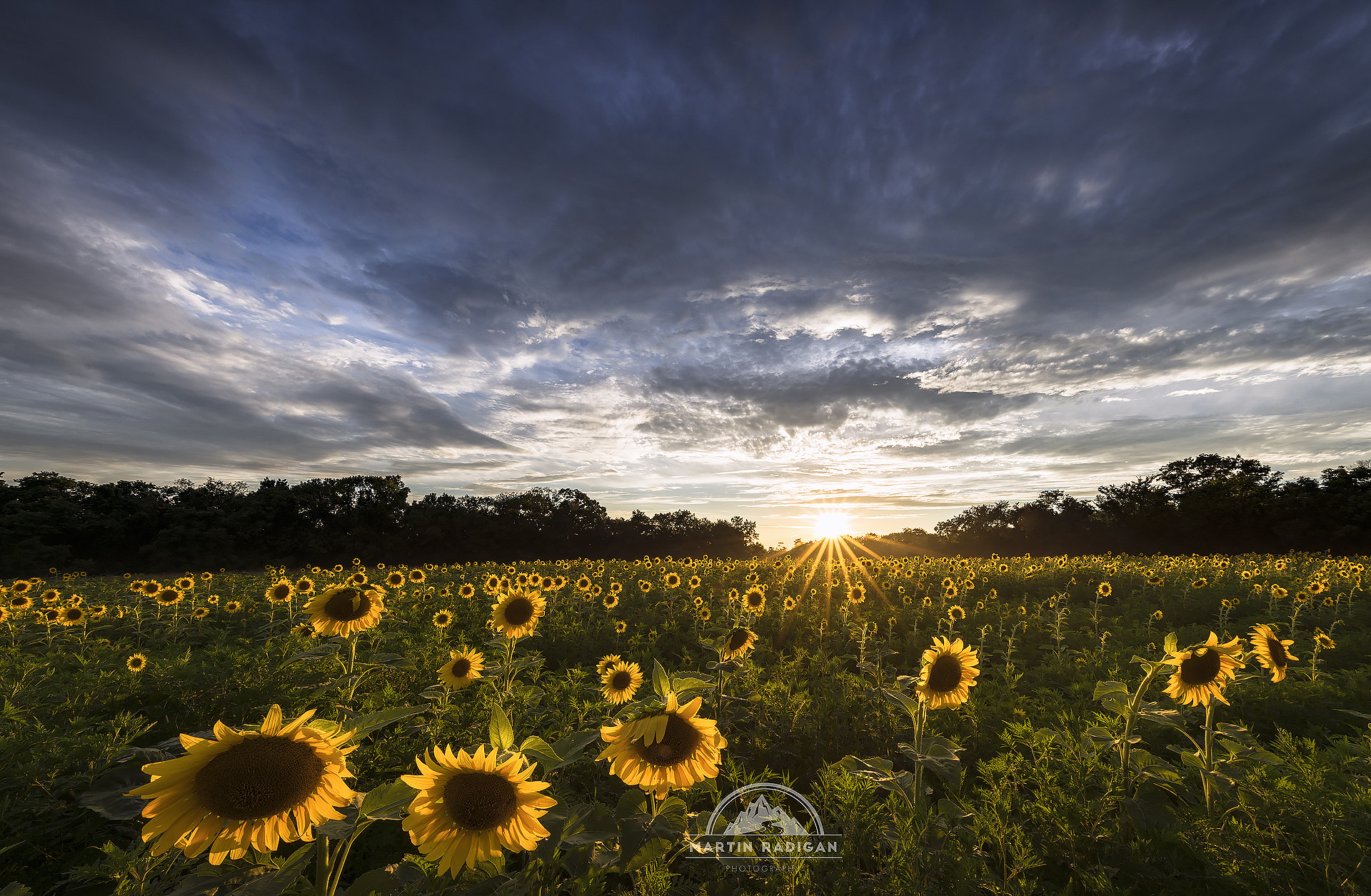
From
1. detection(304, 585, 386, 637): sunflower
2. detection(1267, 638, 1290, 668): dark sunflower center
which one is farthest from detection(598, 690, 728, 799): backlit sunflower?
detection(1267, 638, 1290, 668): dark sunflower center

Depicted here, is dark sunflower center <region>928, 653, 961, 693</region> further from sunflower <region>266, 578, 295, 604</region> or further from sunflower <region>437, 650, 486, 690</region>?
sunflower <region>266, 578, 295, 604</region>

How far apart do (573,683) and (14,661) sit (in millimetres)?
6447

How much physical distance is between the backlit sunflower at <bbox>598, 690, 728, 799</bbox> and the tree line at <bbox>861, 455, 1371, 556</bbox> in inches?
1135

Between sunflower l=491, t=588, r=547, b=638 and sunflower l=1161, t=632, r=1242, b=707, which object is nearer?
sunflower l=1161, t=632, r=1242, b=707

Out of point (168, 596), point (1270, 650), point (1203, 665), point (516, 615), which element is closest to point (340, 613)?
point (516, 615)

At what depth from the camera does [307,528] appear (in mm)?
37188

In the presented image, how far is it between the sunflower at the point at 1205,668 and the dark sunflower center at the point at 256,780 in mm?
4401

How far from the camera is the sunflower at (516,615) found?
16.3 ft

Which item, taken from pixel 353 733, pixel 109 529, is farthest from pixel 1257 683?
pixel 109 529

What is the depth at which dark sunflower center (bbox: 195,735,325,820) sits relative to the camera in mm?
1455

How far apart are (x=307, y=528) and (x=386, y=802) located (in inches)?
1778

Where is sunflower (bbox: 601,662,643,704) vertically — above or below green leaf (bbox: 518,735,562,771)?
below

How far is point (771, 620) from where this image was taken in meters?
9.55

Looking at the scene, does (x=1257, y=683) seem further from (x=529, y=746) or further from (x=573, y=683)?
(x=529, y=746)
